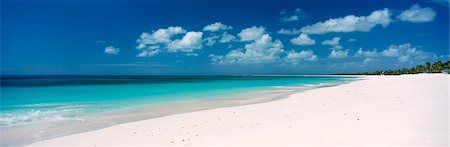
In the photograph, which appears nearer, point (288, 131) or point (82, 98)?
point (288, 131)

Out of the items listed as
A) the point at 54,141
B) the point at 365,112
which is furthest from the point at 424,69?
the point at 54,141

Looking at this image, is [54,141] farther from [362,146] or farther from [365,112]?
[365,112]

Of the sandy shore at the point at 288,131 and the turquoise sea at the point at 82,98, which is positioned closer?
the sandy shore at the point at 288,131

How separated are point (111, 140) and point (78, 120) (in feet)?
12.6

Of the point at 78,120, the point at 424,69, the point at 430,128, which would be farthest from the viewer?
the point at 424,69

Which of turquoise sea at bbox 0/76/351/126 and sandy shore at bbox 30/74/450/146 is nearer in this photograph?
sandy shore at bbox 30/74/450/146

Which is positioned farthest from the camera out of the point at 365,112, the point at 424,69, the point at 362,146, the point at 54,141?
the point at 424,69

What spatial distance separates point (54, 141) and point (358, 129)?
663cm

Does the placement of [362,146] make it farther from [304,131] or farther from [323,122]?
[323,122]

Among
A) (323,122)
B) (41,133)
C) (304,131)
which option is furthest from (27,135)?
(323,122)

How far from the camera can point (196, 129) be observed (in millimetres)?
7590

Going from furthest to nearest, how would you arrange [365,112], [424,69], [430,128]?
[424,69]
[365,112]
[430,128]

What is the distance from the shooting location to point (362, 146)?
5301 millimetres

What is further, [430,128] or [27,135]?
[27,135]
